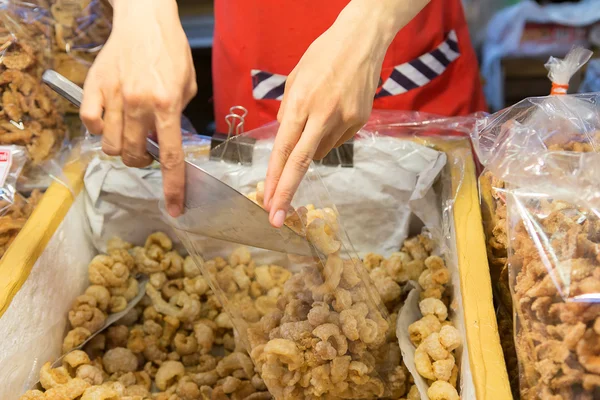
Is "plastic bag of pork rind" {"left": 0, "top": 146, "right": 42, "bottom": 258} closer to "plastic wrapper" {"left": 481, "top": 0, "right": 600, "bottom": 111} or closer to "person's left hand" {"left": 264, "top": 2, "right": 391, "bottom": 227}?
"person's left hand" {"left": 264, "top": 2, "right": 391, "bottom": 227}

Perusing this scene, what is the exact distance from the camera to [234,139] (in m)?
1.09

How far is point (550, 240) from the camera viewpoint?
0.71 metres

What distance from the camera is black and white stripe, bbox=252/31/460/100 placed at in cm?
120

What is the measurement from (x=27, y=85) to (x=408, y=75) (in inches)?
31.9

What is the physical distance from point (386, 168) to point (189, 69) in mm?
458

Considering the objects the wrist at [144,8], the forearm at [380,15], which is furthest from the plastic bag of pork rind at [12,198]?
the forearm at [380,15]

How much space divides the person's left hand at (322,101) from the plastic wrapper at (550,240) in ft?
0.83

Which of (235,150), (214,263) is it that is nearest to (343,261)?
(214,263)

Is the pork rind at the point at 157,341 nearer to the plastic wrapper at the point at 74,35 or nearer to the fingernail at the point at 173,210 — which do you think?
the fingernail at the point at 173,210

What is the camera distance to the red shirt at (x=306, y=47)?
3.84ft

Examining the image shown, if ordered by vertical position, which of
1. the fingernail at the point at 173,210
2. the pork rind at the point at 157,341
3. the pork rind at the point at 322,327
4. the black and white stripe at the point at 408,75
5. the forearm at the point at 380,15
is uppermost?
the forearm at the point at 380,15

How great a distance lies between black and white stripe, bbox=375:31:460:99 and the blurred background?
1.03m

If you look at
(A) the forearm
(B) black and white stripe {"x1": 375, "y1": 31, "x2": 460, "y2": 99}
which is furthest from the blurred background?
(A) the forearm

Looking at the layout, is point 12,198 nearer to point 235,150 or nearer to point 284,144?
point 235,150
